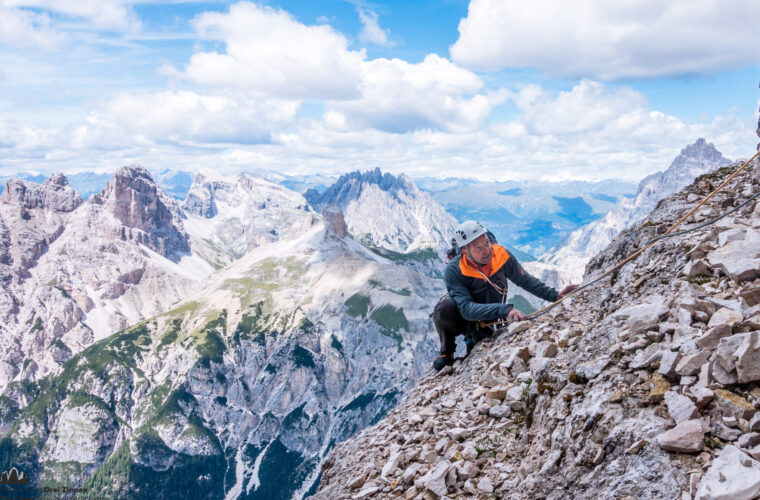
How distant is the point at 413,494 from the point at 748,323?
248 inches

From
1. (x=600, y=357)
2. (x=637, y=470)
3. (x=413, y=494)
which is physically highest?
(x=600, y=357)

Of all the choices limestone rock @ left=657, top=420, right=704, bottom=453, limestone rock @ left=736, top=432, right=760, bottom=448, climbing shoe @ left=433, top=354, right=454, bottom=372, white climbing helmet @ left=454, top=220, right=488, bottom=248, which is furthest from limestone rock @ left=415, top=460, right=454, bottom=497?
climbing shoe @ left=433, top=354, right=454, bottom=372

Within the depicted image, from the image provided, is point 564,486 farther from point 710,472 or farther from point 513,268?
point 513,268

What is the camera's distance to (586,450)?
6320mm

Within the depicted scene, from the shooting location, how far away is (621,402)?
635cm

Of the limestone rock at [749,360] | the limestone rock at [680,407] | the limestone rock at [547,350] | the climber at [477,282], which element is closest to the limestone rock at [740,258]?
the limestone rock at [749,360]

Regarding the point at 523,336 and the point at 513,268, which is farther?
the point at 513,268

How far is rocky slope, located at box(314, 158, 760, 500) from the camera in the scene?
5086 mm

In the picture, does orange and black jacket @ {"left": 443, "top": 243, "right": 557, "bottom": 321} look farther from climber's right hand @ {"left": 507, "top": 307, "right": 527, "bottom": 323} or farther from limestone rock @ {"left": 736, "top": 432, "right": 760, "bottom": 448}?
limestone rock @ {"left": 736, "top": 432, "right": 760, "bottom": 448}

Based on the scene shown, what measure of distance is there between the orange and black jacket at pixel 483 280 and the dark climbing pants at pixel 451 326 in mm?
666

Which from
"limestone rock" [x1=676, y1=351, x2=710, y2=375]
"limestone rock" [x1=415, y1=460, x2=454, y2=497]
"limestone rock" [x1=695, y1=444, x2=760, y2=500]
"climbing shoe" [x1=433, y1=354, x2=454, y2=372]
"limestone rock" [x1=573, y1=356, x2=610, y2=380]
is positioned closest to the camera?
"limestone rock" [x1=695, y1=444, x2=760, y2=500]

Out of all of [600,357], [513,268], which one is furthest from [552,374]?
[513,268]

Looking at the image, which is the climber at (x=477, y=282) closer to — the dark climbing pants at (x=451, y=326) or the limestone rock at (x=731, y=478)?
the dark climbing pants at (x=451, y=326)

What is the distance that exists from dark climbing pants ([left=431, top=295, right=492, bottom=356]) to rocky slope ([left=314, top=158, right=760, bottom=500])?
1413 mm
